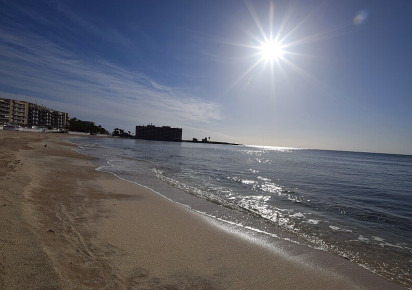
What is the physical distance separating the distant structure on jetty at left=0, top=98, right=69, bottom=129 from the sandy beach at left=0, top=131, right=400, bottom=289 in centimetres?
14871

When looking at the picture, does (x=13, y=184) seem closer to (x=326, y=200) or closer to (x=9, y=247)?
(x=9, y=247)

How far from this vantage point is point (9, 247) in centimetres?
397

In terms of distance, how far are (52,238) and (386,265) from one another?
748cm

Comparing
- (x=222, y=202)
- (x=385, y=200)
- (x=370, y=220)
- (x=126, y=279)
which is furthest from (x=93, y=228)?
(x=385, y=200)

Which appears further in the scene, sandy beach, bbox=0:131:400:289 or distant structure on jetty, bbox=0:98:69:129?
distant structure on jetty, bbox=0:98:69:129

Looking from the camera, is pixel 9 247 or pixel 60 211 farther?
pixel 60 211

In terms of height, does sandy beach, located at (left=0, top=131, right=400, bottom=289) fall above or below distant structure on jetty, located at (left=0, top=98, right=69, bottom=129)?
below

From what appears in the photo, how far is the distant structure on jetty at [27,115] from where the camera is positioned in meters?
130

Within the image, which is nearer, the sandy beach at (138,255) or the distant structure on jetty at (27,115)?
the sandy beach at (138,255)

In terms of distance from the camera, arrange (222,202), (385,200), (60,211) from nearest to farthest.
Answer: (60,211), (222,202), (385,200)

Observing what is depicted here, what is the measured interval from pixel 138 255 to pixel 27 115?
18027 cm

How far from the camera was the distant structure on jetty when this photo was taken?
130 m

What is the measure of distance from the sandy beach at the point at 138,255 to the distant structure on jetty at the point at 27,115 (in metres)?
149

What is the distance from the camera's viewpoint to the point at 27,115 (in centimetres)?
14850
